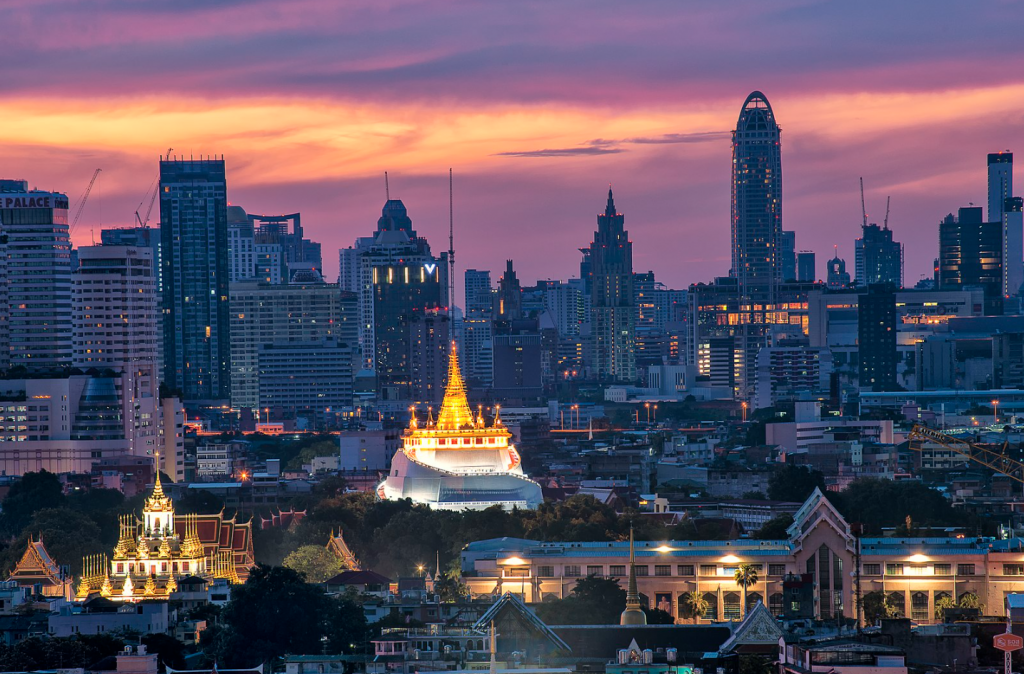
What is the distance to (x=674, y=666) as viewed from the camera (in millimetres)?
108562

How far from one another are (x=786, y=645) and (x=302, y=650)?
31852 mm

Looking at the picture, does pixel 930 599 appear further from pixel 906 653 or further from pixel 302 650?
pixel 906 653

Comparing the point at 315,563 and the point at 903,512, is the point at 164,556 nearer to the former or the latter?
the point at 315,563

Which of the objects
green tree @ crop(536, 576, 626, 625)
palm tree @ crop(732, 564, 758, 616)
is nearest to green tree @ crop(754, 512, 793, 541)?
palm tree @ crop(732, 564, 758, 616)

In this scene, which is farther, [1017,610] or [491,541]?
[491,541]

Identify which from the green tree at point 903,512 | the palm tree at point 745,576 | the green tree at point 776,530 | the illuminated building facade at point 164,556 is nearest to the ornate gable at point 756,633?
the palm tree at point 745,576

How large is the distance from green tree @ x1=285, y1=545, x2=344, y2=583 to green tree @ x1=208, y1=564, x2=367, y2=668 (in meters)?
29.6

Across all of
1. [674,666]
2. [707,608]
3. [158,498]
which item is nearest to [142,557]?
[158,498]

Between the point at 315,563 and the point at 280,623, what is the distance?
4002 centimetres

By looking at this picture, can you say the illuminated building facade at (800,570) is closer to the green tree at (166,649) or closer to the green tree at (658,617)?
the green tree at (658,617)

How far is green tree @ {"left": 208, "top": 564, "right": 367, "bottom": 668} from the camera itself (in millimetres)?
126125

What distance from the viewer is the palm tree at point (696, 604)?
489 feet

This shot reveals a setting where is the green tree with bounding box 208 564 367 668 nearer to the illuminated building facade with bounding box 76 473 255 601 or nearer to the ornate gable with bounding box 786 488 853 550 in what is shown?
the illuminated building facade with bounding box 76 473 255 601

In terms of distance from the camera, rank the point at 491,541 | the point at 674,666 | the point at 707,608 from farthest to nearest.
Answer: the point at 491,541
the point at 707,608
the point at 674,666
